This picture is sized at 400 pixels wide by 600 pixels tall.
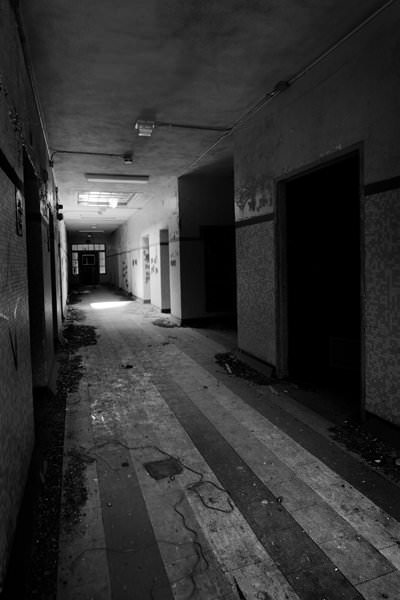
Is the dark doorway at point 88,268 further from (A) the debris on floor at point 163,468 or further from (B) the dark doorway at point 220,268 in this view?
(A) the debris on floor at point 163,468

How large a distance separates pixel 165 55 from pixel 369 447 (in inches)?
152

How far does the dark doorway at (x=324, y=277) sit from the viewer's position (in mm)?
4852

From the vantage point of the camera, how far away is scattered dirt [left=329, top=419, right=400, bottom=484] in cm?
279

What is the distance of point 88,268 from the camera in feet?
89.5

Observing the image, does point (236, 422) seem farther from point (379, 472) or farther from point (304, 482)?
point (379, 472)

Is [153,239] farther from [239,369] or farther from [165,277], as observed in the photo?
[239,369]

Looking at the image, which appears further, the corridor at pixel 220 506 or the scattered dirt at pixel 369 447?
the scattered dirt at pixel 369 447

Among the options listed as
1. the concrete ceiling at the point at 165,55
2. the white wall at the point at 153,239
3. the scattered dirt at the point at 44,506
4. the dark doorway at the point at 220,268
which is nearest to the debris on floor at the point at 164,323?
the white wall at the point at 153,239

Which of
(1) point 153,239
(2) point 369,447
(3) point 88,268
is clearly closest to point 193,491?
(2) point 369,447

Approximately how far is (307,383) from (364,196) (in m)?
2.34

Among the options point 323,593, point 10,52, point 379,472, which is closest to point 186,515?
point 323,593

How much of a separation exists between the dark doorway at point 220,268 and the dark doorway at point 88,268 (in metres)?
19.6

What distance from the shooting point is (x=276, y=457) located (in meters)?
3.01

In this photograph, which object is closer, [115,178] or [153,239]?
[115,178]
